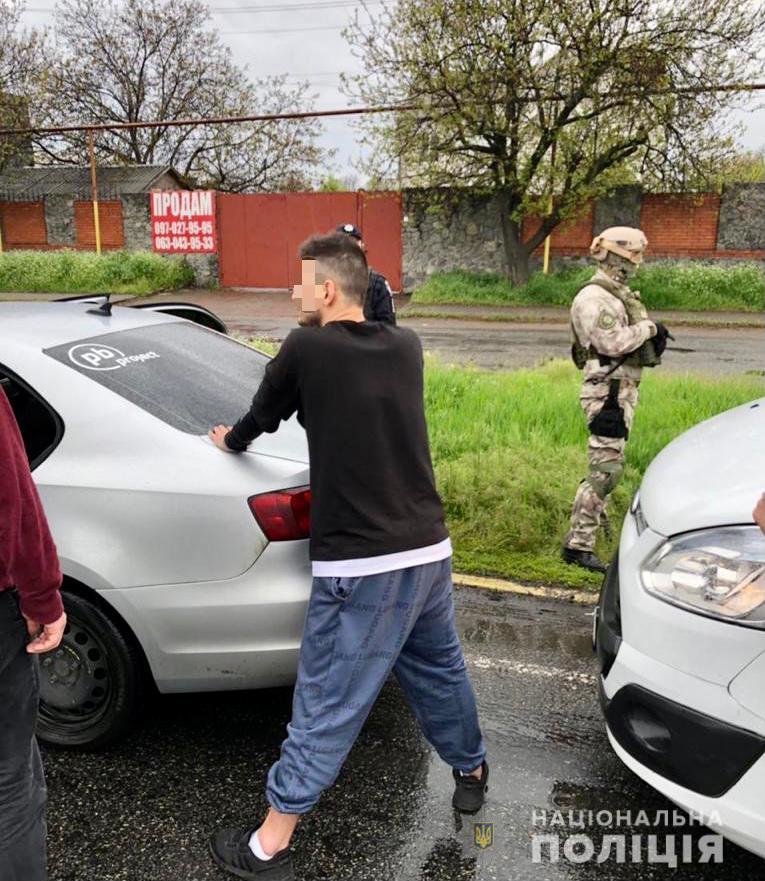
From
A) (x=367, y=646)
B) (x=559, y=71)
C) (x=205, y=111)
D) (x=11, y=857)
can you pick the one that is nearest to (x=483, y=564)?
(x=367, y=646)

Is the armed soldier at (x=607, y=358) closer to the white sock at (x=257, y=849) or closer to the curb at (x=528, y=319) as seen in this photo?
the white sock at (x=257, y=849)

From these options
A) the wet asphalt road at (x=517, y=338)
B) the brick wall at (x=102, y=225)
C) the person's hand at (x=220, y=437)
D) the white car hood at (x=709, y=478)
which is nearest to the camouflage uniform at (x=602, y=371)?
the white car hood at (x=709, y=478)

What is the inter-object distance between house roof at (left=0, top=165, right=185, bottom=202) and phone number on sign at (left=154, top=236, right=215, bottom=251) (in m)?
2.39

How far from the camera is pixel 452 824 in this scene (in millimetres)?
2443

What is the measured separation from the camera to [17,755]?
6.06ft

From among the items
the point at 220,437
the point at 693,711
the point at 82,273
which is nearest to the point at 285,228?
the point at 82,273

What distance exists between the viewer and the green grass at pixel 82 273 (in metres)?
21.5

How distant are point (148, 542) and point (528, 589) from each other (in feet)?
7.50

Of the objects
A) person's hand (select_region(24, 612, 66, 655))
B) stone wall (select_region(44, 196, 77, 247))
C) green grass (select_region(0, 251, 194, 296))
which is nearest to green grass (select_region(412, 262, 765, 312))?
green grass (select_region(0, 251, 194, 296))

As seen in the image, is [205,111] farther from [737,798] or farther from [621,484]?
[737,798]

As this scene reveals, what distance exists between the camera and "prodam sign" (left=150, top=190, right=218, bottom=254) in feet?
74.5

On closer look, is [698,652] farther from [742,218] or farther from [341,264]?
[742,218]

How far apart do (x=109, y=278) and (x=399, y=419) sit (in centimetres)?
2124

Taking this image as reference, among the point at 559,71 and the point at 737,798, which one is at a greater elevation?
the point at 559,71
